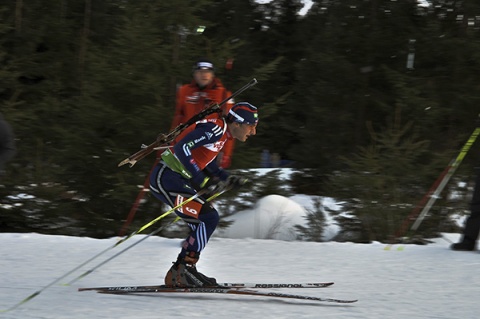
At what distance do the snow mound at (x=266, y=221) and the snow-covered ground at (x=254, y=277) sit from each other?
1.33 meters

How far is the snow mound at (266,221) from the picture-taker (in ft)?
32.6

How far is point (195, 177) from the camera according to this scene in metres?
5.58

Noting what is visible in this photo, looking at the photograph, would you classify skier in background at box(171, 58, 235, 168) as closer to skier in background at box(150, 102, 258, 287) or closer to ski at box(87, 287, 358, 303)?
skier in background at box(150, 102, 258, 287)

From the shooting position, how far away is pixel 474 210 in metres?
7.46

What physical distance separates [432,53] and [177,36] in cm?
790

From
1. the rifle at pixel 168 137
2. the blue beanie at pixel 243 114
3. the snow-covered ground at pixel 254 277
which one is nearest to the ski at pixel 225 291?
the snow-covered ground at pixel 254 277

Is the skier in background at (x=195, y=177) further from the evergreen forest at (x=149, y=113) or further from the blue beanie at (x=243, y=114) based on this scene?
the evergreen forest at (x=149, y=113)

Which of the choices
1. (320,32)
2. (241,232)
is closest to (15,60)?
(241,232)

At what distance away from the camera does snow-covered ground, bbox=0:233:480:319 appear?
16.3 ft

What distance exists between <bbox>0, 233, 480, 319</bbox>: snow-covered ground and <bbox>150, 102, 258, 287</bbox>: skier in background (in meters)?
0.21

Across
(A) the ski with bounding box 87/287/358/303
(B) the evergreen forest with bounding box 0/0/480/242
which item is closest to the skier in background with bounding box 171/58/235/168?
(B) the evergreen forest with bounding box 0/0/480/242

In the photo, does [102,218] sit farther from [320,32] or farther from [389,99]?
[320,32]

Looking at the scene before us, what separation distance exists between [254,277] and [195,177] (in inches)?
59.6

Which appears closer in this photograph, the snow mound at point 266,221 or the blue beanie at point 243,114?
the blue beanie at point 243,114
